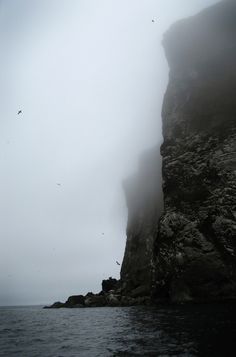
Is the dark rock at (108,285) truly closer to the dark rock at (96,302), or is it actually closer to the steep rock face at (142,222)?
the steep rock face at (142,222)

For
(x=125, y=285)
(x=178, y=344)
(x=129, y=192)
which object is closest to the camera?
(x=178, y=344)

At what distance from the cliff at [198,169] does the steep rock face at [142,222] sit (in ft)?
1.55

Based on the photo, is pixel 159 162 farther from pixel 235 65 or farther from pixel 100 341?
pixel 100 341

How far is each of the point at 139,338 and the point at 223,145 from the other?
37.5m

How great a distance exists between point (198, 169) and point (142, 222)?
36.0 meters

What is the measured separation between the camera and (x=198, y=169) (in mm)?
52094

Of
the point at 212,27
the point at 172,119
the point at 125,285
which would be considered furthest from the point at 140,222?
the point at 212,27

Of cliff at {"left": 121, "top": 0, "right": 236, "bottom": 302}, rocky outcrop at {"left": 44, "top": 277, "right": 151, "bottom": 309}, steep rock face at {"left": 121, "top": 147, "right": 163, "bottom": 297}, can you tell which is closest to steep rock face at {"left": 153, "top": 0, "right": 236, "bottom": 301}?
cliff at {"left": 121, "top": 0, "right": 236, "bottom": 302}

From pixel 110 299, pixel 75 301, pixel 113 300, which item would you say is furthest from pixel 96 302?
pixel 75 301

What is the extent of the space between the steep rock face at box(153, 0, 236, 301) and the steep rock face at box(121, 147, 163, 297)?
63.4 ft

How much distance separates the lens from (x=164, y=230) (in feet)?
168

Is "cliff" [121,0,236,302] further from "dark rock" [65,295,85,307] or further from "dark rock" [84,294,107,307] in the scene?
"dark rock" [65,295,85,307]

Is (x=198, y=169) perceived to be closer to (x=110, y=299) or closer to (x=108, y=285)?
(x=110, y=299)

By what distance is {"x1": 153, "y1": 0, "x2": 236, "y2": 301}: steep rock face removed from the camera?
146ft
